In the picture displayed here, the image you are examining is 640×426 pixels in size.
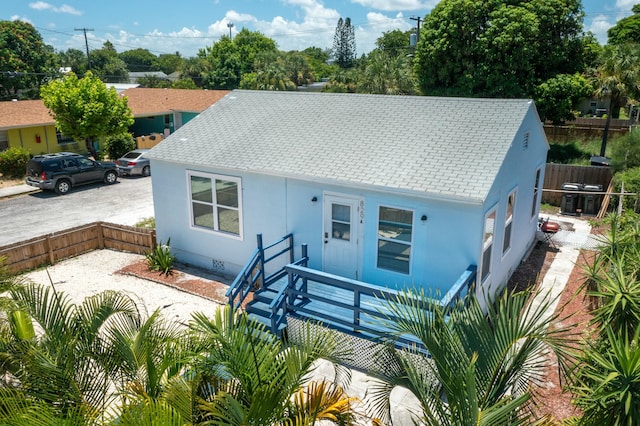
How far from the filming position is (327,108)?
13.2m

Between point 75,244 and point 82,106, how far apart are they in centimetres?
1318

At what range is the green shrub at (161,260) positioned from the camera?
12.8m

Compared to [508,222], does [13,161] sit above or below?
below

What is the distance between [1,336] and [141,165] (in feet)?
71.2

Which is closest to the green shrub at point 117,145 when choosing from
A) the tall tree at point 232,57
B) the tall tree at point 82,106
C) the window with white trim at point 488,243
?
A: the tall tree at point 82,106

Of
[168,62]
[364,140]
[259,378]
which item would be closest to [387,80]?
[364,140]

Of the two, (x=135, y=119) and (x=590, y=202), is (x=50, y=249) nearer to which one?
(x=590, y=202)

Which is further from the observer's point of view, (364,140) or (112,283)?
(112,283)

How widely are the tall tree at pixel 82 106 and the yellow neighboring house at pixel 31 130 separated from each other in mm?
1976

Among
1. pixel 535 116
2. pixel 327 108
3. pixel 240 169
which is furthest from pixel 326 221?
pixel 535 116

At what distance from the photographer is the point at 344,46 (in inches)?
4579

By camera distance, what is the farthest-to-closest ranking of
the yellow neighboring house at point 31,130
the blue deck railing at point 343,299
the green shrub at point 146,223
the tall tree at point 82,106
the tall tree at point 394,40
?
the tall tree at point 394,40 < the yellow neighboring house at point 31,130 < the tall tree at point 82,106 < the green shrub at point 146,223 < the blue deck railing at point 343,299

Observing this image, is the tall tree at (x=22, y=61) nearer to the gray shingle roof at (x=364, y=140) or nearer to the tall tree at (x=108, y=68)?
the gray shingle roof at (x=364, y=140)

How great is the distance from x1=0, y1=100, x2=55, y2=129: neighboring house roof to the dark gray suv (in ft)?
16.4
